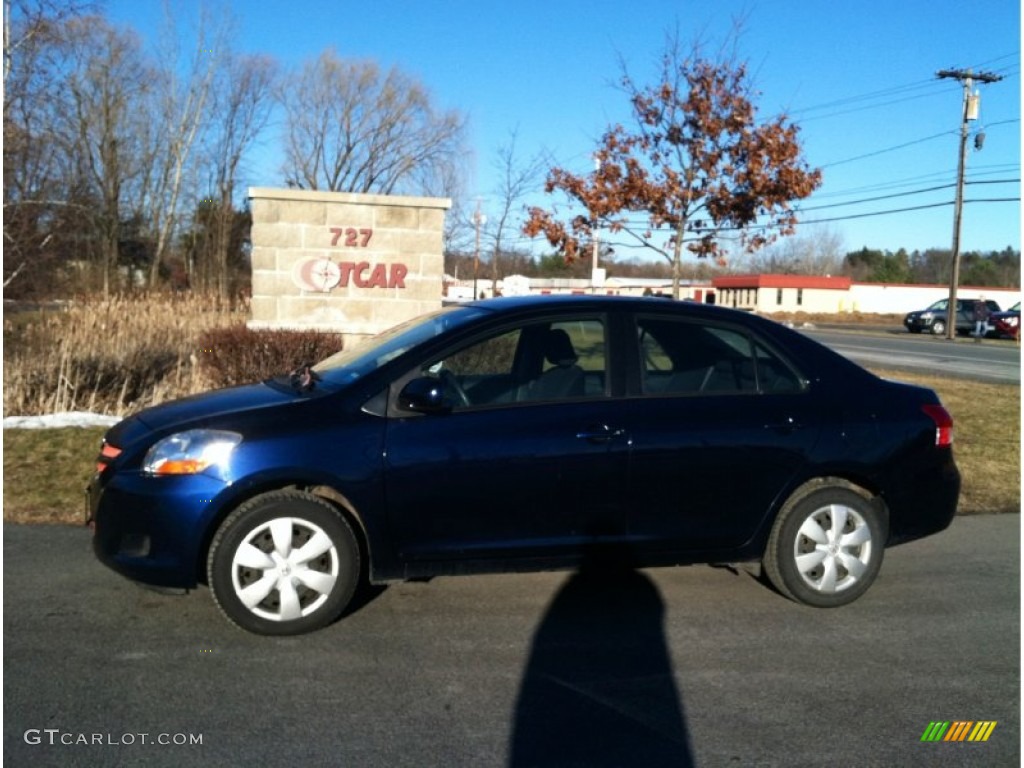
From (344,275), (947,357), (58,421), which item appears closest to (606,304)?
(58,421)

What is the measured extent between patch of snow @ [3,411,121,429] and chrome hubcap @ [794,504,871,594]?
648 centimetres

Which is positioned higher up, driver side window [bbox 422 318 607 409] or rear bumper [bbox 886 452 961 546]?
driver side window [bbox 422 318 607 409]

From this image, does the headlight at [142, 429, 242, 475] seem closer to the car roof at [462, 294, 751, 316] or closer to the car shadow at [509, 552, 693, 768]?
the car roof at [462, 294, 751, 316]

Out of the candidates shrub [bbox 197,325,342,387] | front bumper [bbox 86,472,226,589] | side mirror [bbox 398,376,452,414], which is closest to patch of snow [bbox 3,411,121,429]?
shrub [bbox 197,325,342,387]

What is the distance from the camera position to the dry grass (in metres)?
10.0

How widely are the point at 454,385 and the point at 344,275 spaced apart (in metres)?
7.92

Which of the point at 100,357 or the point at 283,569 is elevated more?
the point at 100,357

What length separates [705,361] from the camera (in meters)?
5.21

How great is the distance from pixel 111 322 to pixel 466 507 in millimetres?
9220

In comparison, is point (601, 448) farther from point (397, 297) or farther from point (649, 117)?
point (649, 117)

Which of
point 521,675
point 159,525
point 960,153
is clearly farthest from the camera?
point 960,153

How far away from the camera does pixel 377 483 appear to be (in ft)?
14.8
